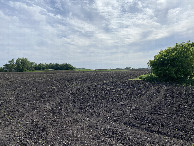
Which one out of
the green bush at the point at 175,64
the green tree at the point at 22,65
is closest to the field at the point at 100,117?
the green bush at the point at 175,64

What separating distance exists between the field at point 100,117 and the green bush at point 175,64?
4947 mm

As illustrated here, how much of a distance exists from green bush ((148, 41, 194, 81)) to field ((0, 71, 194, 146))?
195 inches

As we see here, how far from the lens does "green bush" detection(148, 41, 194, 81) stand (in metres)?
18.8

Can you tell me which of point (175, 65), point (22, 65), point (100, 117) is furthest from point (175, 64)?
point (22, 65)

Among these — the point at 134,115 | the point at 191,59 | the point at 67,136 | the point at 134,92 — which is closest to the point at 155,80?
the point at 191,59

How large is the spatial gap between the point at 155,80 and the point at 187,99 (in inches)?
307

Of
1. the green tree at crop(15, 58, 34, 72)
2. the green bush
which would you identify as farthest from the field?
the green tree at crop(15, 58, 34, 72)

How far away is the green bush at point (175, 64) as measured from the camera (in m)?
18.8

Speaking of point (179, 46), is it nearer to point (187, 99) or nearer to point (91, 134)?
point (187, 99)

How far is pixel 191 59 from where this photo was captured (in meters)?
19.1

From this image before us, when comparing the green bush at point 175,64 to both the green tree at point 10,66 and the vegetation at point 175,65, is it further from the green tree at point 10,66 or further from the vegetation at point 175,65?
the green tree at point 10,66

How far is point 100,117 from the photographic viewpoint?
34.5 feet

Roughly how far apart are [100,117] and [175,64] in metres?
13.7

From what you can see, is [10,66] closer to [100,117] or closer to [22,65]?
[22,65]
